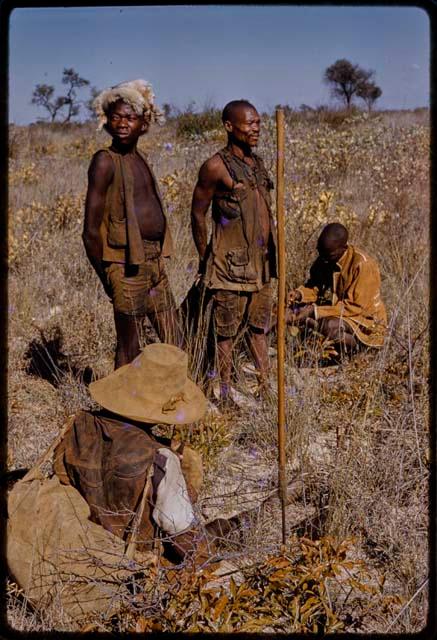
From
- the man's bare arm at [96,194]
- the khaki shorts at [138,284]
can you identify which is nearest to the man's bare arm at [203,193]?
the khaki shorts at [138,284]

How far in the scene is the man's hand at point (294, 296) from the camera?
5.60 meters

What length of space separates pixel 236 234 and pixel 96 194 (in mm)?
1003

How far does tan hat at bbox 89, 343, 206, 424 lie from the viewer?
9.48 feet

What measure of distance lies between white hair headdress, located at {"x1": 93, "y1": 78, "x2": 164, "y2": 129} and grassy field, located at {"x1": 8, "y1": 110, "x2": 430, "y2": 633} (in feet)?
4.97

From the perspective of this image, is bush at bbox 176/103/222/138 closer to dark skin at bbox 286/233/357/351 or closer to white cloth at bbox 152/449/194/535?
dark skin at bbox 286/233/357/351

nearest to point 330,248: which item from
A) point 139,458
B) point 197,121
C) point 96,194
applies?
point 96,194

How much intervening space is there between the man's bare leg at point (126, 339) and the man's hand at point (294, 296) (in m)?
1.47

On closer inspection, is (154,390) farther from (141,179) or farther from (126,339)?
(141,179)

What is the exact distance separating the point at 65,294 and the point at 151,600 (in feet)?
15.2

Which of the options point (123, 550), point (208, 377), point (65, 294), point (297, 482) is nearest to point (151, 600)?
point (123, 550)

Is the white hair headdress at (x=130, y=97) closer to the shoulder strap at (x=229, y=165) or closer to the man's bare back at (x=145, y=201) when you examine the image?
the man's bare back at (x=145, y=201)

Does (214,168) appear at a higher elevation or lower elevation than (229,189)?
higher

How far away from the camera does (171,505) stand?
2.83 meters

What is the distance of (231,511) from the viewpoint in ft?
12.3
